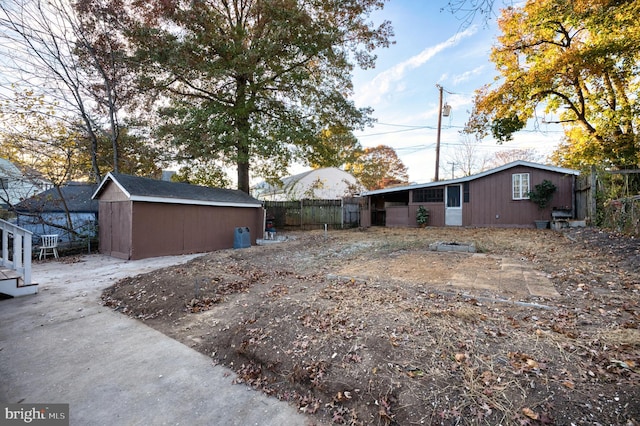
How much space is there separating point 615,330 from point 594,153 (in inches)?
514

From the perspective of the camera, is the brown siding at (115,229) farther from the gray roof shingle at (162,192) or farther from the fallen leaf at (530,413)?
the fallen leaf at (530,413)

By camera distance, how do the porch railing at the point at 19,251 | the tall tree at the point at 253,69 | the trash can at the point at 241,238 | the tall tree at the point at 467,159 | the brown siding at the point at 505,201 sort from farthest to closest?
the tall tree at the point at 467,159 < the brown siding at the point at 505,201 < the tall tree at the point at 253,69 < the trash can at the point at 241,238 < the porch railing at the point at 19,251

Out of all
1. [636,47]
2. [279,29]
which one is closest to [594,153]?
[636,47]

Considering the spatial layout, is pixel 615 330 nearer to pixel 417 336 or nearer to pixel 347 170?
pixel 417 336

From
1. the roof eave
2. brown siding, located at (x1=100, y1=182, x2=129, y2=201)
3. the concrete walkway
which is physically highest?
brown siding, located at (x1=100, y1=182, x2=129, y2=201)

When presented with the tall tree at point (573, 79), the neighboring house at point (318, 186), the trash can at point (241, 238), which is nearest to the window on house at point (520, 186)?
the tall tree at point (573, 79)

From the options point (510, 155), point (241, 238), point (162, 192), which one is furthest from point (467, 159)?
point (162, 192)

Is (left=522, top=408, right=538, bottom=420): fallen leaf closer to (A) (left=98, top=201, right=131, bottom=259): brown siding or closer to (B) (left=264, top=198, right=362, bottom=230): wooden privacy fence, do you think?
(A) (left=98, top=201, right=131, bottom=259): brown siding

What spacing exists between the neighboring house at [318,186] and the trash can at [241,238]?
487 inches

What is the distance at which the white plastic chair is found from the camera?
8.12 metres

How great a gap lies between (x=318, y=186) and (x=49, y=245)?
18211mm

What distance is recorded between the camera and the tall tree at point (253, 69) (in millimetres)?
10789

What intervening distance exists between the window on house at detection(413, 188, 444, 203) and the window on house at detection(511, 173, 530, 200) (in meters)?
3.07

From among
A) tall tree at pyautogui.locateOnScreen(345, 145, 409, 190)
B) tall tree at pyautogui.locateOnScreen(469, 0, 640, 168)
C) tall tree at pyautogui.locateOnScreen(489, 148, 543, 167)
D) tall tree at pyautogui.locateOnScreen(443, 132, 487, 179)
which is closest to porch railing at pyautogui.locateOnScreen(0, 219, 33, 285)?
tall tree at pyautogui.locateOnScreen(469, 0, 640, 168)
